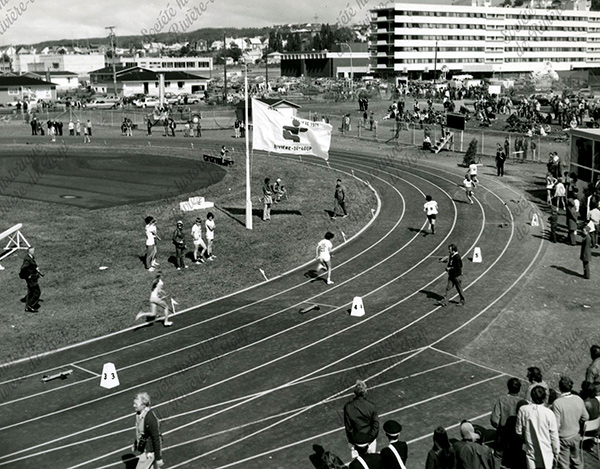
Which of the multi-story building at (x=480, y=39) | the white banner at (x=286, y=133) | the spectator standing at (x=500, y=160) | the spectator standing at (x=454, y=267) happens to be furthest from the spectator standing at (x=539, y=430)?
the multi-story building at (x=480, y=39)

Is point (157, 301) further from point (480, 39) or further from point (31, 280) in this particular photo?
point (480, 39)

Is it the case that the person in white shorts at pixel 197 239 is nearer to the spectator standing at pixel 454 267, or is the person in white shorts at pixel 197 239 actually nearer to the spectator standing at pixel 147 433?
the spectator standing at pixel 454 267

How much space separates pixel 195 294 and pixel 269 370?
22.7 feet

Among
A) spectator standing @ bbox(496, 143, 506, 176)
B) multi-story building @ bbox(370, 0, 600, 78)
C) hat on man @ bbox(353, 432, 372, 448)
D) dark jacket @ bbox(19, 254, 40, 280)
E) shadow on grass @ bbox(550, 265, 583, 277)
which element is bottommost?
shadow on grass @ bbox(550, 265, 583, 277)

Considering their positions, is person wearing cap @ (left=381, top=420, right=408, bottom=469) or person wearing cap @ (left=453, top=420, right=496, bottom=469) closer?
person wearing cap @ (left=381, top=420, right=408, bottom=469)

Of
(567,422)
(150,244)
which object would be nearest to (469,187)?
(150,244)

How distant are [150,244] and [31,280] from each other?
16.5 feet

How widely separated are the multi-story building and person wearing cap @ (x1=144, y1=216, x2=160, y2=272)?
348ft

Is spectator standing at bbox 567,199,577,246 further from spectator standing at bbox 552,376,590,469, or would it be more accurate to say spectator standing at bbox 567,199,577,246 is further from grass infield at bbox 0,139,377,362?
spectator standing at bbox 552,376,590,469

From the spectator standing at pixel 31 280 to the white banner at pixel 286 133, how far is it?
1070 cm

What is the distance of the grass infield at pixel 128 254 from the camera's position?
21.0 meters

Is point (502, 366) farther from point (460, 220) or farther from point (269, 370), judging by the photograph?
point (460, 220)

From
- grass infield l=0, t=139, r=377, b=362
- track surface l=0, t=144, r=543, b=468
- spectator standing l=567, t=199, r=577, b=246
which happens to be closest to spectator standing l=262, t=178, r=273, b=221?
grass infield l=0, t=139, r=377, b=362

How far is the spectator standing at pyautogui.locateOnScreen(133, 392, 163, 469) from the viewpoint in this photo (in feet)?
35.5
